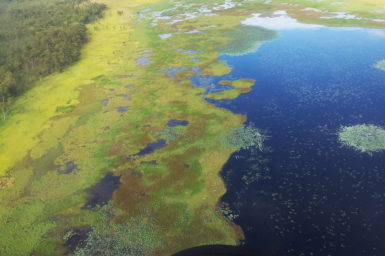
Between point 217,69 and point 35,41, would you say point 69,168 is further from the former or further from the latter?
point 35,41

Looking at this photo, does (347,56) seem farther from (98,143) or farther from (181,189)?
(98,143)

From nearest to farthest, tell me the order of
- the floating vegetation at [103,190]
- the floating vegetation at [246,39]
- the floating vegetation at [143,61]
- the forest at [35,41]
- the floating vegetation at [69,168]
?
the floating vegetation at [103,190]
the floating vegetation at [69,168]
the forest at [35,41]
the floating vegetation at [143,61]
the floating vegetation at [246,39]

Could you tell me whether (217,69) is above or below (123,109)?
below

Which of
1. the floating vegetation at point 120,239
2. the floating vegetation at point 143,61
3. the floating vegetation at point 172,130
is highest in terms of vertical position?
the floating vegetation at point 120,239

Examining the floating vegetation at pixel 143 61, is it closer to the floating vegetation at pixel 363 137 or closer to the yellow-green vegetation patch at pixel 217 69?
the yellow-green vegetation patch at pixel 217 69

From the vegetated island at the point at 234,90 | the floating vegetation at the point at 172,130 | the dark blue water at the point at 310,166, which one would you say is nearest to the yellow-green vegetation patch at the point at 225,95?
the vegetated island at the point at 234,90

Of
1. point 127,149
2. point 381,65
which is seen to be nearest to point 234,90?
point 127,149
